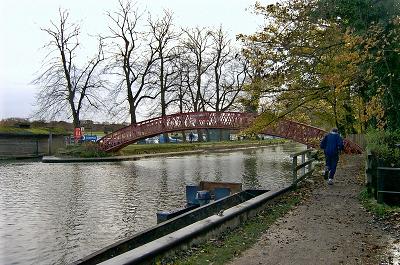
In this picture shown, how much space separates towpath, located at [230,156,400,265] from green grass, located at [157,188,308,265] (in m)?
0.15

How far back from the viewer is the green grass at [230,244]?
246 inches

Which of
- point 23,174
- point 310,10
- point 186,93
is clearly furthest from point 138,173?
point 186,93

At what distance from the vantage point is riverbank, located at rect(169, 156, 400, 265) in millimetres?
6281

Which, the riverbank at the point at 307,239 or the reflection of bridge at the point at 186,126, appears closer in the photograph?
the riverbank at the point at 307,239

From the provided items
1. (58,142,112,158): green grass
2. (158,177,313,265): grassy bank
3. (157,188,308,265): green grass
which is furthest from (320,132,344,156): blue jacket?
(58,142,112,158): green grass

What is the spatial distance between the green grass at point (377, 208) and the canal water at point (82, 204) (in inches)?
204

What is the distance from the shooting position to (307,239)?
24.1 ft

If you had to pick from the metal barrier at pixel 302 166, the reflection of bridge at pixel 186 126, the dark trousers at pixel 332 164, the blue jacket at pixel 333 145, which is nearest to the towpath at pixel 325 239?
the metal barrier at pixel 302 166

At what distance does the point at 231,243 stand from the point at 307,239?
1231mm

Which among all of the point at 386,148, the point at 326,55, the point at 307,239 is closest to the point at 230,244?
the point at 307,239

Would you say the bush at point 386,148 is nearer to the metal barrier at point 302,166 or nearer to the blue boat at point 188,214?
the metal barrier at point 302,166

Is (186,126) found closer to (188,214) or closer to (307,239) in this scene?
(188,214)

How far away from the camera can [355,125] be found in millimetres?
33750

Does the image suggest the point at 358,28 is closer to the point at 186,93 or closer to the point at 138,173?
the point at 138,173
